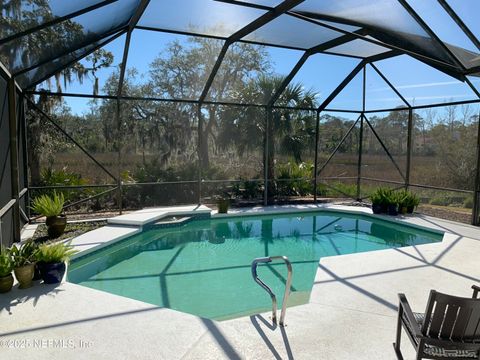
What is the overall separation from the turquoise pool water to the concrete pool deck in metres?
0.68

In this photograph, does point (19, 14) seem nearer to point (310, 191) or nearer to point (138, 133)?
point (138, 133)

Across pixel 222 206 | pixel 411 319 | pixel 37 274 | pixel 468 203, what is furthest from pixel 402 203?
pixel 37 274

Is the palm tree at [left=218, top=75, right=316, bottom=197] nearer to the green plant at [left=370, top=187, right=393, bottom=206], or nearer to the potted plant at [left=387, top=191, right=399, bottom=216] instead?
the green plant at [left=370, top=187, right=393, bottom=206]

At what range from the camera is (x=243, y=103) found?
383 inches

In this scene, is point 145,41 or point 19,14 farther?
point 145,41

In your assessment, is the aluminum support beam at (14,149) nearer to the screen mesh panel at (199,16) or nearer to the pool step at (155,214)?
the pool step at (155,214)

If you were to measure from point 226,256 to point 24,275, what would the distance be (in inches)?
123

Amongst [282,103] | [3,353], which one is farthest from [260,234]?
[3,353]

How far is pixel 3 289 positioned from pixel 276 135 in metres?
7.92

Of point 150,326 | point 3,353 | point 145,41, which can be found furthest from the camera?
point 145,41

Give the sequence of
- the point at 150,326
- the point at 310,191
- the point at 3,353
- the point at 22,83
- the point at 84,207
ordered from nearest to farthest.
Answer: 1. the point at 3,353
2. the point at 150,326
3. the point at 22,83
4. the point at 84,207
5. the point at 310,191

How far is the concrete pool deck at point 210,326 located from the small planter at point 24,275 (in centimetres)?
8

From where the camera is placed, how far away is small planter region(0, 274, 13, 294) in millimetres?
3605

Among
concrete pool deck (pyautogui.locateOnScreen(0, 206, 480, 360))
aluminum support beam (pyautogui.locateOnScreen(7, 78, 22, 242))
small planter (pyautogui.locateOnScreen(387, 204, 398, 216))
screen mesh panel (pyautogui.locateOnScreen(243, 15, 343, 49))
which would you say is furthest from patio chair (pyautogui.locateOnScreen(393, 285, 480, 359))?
small planter (pyautogui.locateOnScreen(387, 204, 398, 216))
